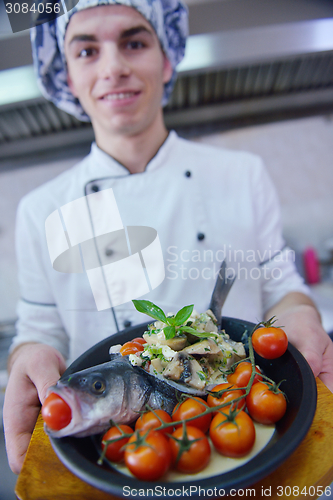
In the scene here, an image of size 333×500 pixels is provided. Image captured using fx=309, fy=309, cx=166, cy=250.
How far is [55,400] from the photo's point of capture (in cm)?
40

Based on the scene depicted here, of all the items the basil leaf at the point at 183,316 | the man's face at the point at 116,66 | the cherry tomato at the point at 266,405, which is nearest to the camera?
the cherry tomato at the point at 266,405

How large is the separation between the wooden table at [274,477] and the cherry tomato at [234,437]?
4 cm

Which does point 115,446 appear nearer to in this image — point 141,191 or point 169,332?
point 169,332

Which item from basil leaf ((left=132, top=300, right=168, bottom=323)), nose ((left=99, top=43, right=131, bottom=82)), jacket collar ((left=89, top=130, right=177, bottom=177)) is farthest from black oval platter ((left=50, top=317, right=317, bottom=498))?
nose ((left=99, top=43, right=131, bottom=82))

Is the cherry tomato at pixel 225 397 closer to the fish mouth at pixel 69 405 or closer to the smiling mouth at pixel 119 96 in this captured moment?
the fish mouth at pixel 69 405

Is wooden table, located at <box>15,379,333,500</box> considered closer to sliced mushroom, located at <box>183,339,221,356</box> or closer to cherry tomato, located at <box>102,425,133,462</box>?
cherry tomato, located at <box>102,425,133,462</box>

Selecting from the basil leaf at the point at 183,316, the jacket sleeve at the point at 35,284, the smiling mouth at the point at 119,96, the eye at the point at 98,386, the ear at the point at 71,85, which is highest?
the ear at the point at 71,85

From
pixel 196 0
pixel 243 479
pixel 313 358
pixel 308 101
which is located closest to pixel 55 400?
pixel 243 479

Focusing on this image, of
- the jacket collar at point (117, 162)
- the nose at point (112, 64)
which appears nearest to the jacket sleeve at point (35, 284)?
the jacket collar at point (117, 162)

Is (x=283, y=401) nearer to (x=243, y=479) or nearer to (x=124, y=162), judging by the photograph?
(x=243, y=479)

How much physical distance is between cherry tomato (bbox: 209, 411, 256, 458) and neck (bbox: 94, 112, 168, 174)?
2.78 feet

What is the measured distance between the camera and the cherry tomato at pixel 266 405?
1.42 ft

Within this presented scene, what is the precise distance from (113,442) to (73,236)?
720 mm

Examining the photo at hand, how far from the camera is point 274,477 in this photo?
0.38 meters
